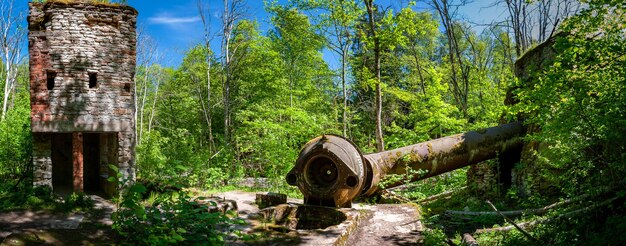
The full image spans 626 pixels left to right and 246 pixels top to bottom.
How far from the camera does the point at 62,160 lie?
13.3 m

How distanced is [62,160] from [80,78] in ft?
11.8

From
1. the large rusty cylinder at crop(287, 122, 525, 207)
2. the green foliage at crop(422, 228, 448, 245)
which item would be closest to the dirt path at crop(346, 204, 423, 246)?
the green foliage at crop(422, 228, 448, 245)

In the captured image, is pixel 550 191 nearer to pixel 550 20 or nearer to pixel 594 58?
pixel 594 58

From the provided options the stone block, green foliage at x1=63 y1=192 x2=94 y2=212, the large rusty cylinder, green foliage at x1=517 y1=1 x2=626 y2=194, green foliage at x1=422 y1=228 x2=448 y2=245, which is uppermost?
green foliage at x1=517 y1=1 x2=626 y2=194

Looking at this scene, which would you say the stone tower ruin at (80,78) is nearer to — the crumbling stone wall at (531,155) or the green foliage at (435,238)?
the green foliage at (435,238)

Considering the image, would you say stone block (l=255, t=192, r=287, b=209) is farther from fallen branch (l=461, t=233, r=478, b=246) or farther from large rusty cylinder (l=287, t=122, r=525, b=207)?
fallen branch (l=461, t=233, r=478, b=246)

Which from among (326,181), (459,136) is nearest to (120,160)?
(326,181)

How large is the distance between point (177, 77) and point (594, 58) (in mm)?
29568

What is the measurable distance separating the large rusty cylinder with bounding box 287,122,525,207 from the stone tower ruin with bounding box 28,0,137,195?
5.48 meters

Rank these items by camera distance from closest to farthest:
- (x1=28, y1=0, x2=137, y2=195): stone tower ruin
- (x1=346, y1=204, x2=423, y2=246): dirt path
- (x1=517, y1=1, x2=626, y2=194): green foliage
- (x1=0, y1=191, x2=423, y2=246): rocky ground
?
(x1=517, y1=1, x2=626, y2=194): green foliage < (x1=0, y1=191, x2=423, y2=246): rocky ground < (x1=346, y1=204, x2=423, y2=246): dirt path < (x1=28, y1=0, x2=137, y2=195): stone tower ruin

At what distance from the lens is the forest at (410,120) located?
17.6 feet

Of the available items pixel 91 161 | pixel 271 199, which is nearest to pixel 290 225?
pixel 271 199

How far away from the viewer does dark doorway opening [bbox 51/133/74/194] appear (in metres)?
13.2

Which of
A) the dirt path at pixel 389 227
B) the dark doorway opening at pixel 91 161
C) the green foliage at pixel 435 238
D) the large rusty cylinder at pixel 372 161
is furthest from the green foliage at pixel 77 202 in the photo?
the green foliage at pixel 435 238
